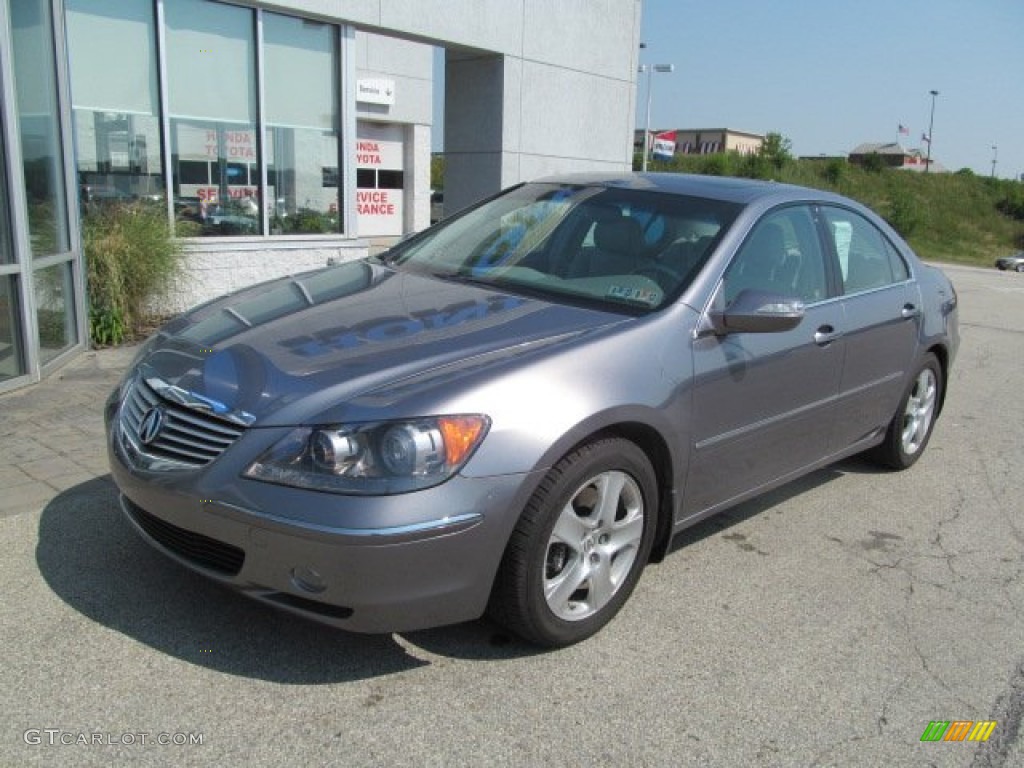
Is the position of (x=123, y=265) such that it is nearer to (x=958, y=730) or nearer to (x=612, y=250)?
(x=612, y=250)

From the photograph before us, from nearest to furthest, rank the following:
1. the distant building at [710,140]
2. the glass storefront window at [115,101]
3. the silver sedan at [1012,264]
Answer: the glass storefront window at [115,101], the silver sedan at [1012,264], the distant building at [710,140]

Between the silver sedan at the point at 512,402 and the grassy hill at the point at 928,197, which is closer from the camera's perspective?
the silver sedan at the point at 512,402

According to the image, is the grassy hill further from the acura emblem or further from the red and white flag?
the acura emblem

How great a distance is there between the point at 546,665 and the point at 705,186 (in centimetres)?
241

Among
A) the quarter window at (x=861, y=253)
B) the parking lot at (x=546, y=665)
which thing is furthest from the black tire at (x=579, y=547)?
the quarter window at (x=861, y=253)

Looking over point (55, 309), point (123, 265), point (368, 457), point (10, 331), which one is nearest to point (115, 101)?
point (123, 265)

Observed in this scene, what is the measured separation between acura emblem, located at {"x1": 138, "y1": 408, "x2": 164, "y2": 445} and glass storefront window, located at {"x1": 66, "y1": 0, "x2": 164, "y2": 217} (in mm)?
5435

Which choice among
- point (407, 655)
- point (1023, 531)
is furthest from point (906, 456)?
point (407, 655)

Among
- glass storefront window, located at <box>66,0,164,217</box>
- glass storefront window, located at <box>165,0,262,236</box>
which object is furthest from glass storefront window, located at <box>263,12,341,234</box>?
glass storefront window, located at <box>66,0,164,217</box>

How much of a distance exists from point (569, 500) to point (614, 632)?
65 cm

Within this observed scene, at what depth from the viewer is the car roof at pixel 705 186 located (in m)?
4.27

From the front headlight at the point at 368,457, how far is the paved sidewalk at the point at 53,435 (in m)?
2.04

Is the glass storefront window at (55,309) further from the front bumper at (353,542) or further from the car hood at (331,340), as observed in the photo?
the front bumper at (353,542)

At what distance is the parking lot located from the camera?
268 cm
